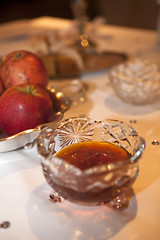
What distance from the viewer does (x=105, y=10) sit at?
3.80m

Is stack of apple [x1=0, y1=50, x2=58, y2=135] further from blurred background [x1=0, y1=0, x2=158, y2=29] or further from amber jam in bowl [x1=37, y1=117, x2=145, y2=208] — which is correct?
blurred background [x1=0, y1=0, x2=158, y2=29]

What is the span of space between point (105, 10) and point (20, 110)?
11.5ft

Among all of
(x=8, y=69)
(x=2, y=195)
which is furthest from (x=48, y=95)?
(x=2, y=195)

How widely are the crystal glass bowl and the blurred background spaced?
253 centimetres

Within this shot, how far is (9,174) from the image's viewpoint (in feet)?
1.87

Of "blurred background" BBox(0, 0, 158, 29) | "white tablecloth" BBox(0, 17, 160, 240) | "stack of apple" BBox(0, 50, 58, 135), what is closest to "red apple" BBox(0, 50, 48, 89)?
"stack of apple" BBox(0, 50, 58, 135)

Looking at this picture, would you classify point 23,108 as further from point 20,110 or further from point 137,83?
point 137,83

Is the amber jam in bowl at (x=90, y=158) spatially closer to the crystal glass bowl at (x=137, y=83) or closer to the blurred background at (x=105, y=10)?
the crystal glass bowl at (x=137, y=83)

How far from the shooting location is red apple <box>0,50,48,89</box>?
76 centimetres

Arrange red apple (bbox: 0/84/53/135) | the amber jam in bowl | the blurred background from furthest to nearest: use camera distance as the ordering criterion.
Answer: the blurred background
red apple (bbox: 0/84/53/135)
the amber jam in bowl

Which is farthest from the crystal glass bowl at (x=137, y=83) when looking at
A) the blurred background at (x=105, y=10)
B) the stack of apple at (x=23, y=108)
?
the blurred background at (x=105, y=10)

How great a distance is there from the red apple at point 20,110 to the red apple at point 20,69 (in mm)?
112

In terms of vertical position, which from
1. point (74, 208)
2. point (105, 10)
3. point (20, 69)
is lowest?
point (105, 10)

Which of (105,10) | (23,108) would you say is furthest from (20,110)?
(105,10)
